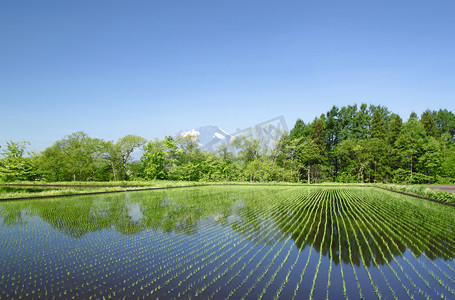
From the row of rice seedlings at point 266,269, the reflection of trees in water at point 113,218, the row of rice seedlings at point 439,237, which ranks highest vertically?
the row of rice seedlings at point 266,269

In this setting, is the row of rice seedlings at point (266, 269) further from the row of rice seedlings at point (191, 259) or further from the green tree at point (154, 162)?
the green tree at point (154, 162)

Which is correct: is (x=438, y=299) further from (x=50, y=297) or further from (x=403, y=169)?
(x=403, y=169)

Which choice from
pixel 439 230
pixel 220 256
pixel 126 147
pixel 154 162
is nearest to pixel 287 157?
pixel 154 162

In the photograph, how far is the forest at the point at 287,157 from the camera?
41.8m

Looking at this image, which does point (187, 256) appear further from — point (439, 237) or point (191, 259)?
point (439, 237)

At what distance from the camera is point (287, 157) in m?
51.4

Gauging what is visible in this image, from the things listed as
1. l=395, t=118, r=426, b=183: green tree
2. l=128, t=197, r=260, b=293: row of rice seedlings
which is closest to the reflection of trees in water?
l=128, t=197, r=260, b=293: row of rice seedlings

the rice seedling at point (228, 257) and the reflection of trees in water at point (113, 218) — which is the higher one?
the rice seedling at point (228, 257)

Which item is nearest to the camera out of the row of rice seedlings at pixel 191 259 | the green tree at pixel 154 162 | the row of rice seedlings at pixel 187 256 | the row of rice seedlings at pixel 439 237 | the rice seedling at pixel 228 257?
the rice seedling at pixel 228 257

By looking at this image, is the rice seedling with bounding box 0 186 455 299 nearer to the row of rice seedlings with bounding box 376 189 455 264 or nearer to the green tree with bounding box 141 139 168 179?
the row of rice seedlings with bounding box 376 189 455 264

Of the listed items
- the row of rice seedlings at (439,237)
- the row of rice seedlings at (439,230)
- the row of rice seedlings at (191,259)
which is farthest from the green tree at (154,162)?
the row of rice seedlings at (439,237)

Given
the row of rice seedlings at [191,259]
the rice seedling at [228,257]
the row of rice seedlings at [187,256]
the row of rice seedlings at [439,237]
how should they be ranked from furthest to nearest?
the row of rice seedlings at [439,237]
the row of rice seedlings at [191,259]
the row of rice seedlings at [187,256]
the rice seedling at [228,257]

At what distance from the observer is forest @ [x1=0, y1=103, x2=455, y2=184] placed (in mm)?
41750

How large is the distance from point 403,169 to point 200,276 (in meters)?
49.9
